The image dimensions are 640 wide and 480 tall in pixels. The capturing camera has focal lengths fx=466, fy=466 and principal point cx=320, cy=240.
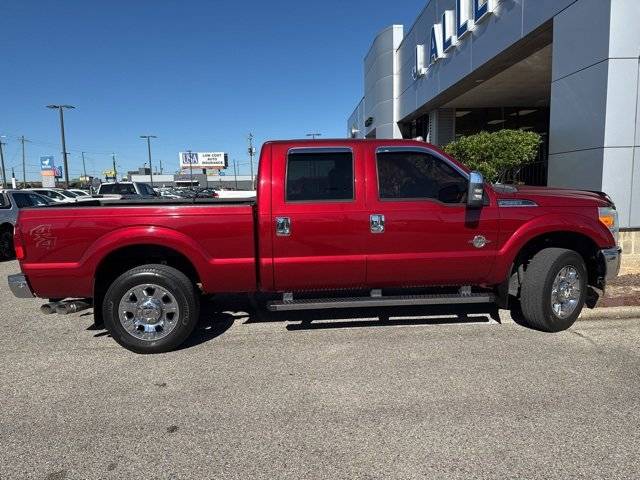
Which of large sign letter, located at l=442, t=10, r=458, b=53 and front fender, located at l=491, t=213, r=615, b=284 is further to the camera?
large sign letter, located at l=442, t=10, r=458, b=53

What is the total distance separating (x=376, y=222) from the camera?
14.5 ft

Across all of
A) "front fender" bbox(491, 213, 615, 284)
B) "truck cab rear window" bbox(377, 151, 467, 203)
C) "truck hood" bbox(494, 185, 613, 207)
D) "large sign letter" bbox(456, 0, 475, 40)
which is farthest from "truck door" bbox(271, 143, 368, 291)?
"large sign letter" bbox(456, 0, 475, 40)

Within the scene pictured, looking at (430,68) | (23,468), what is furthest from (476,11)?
(23,468)

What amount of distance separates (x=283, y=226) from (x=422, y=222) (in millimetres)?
1328

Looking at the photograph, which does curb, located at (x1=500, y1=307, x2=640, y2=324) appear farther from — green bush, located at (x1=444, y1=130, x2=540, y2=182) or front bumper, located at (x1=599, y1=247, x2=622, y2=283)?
green bush, located at (x1=444, y1=130, x2=540, y2=182)

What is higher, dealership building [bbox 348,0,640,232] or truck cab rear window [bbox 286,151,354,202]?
dealership building [bbox 348,0,640,232]

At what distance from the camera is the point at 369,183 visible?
4.48 m

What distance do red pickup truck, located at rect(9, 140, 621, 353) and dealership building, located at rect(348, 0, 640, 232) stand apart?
10.5 feet

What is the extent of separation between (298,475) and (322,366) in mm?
1488

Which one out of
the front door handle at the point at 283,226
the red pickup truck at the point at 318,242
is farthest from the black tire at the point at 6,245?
the front door handle at the point at 283,226

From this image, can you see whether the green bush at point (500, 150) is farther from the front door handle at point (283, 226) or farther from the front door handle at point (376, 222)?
the front door handle at point (283, 226)

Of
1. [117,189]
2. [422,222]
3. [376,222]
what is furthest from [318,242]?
[117,189]

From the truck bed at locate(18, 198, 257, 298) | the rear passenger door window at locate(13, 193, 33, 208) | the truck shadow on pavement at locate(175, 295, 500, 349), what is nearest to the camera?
the truck bed at locate(18, 198, 257, 298)

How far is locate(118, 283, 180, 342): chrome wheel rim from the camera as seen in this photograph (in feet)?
14.3
